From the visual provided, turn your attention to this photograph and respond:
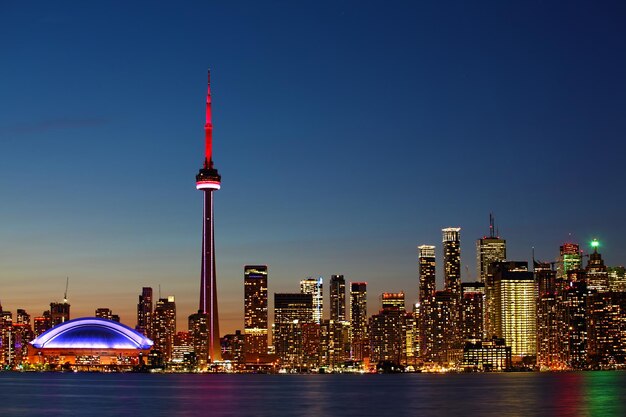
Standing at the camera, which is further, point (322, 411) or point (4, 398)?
point (4, 398)

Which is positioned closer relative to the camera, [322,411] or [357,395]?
[322,411]

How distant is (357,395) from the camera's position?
161 m

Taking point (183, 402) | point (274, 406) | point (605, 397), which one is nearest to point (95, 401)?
point (183, 402)

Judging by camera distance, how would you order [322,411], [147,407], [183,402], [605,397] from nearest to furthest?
[322,411] → [147,407] → [183,402] → [605,397]

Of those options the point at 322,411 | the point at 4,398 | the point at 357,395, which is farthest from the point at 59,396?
the point at 322,411

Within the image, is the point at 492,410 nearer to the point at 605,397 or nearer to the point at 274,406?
the point at 274,406

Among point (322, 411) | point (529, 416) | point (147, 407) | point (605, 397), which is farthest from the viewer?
point (605, 397)

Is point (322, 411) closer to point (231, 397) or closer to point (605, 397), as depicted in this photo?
point (231, 397)

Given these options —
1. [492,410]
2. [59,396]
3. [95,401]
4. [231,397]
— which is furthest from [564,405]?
[59,396]

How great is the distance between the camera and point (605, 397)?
15188cm

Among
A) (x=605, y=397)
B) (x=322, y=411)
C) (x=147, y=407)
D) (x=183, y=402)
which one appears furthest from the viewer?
(x=605, y=397)

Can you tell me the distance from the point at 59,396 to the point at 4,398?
11079 millimetres

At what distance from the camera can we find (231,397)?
15375 centimetres

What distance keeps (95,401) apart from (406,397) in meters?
44.8
